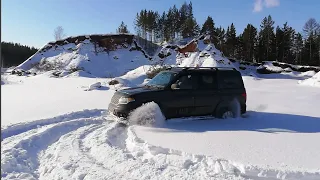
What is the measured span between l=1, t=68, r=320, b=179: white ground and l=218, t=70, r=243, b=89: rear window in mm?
1066

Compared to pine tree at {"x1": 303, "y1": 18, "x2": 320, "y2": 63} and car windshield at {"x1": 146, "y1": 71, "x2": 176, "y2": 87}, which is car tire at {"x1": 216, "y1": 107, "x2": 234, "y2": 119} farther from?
pine tree at {"x1": 303, "y1": 18, "x2": 320, "y2": 63}

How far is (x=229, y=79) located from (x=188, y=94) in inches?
64.5

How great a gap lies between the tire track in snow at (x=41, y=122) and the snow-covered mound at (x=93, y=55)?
29508 millimetres

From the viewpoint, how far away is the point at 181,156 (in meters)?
5.14

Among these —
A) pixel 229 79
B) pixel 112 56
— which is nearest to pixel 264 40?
pixel 112 56

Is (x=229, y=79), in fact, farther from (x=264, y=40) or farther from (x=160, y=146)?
(x=264, y=40)

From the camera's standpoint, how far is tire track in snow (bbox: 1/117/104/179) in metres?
4.55

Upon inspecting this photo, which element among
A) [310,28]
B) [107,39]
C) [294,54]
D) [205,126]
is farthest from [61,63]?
[310,28]

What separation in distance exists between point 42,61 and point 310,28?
53.8m

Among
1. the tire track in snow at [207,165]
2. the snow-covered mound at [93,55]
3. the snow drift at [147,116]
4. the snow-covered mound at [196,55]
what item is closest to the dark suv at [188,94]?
the snow drift at [147,116]

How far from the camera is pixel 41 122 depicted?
835 centimetres

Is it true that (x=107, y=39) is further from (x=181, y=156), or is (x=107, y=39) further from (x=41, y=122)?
(x=181, y=156)

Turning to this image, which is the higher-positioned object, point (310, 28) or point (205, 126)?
point (310, 28)

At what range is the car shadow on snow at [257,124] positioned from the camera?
743 cm
